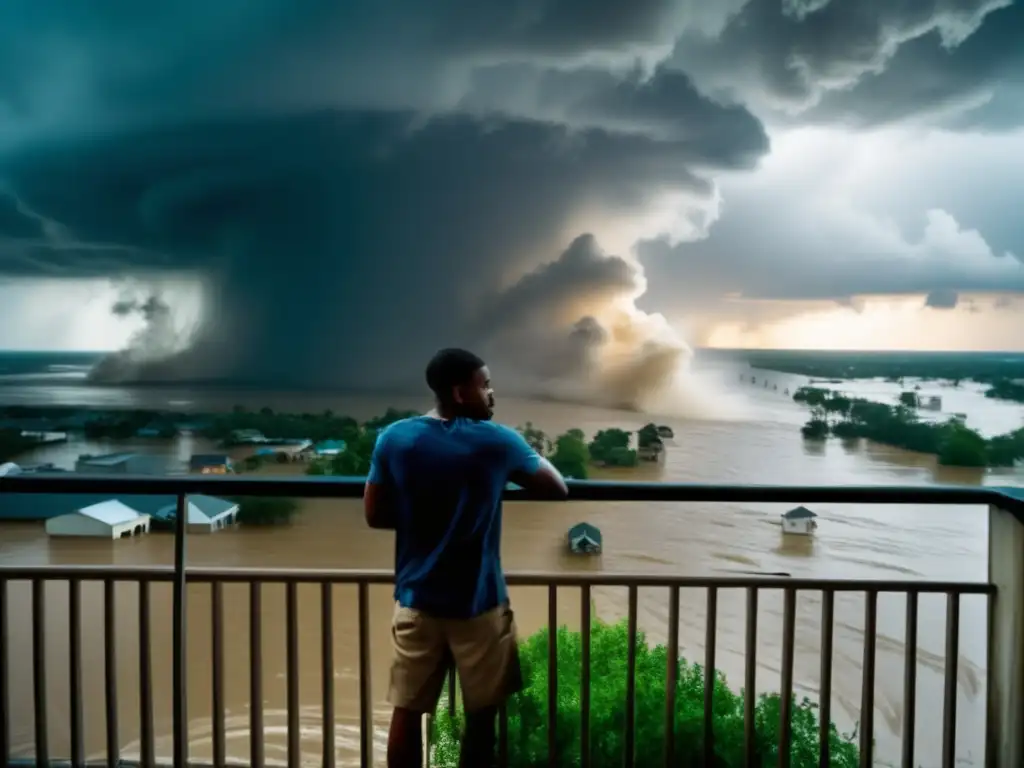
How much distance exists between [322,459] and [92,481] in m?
7.44

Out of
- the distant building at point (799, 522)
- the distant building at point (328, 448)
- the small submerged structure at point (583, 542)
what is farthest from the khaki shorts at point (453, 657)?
the distant building at point (799, 522)

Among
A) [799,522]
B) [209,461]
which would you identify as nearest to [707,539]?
[799,522]

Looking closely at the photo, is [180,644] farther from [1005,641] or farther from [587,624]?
[1005,641]

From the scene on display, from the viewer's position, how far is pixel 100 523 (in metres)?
7.82

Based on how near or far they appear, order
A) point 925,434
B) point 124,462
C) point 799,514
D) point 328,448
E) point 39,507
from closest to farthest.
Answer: point 39,507 → point 328,448 → point 925,434 → point 124,462 → point 799,514

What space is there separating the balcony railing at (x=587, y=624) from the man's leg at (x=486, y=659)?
176 mm

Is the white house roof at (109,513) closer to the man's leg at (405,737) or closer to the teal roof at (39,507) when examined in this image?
the teal roof at (39,507)

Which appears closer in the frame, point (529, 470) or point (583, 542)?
point (529, 470)

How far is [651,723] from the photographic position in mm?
2785

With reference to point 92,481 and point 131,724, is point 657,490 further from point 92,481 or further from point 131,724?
point 131,724

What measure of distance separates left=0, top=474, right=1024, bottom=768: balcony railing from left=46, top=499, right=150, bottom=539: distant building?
664 centimetres

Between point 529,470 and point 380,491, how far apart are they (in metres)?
0.27

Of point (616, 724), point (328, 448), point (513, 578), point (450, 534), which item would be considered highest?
point (450, 534)

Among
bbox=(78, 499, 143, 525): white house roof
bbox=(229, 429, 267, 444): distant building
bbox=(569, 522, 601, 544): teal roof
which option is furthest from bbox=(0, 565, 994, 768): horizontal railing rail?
bbox=(569, 522, 601, 544): teal roof
